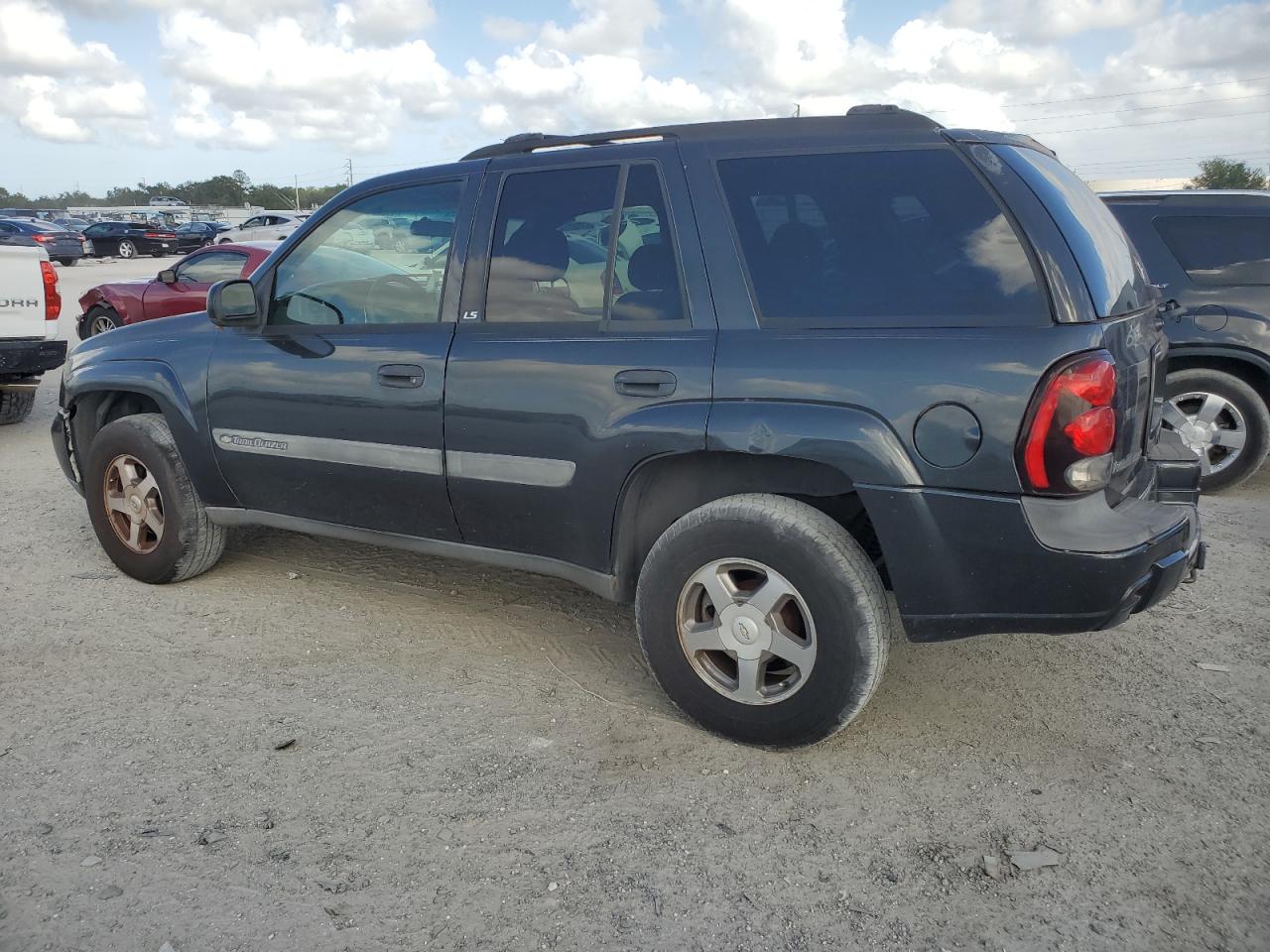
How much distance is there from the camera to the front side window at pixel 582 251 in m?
3.34

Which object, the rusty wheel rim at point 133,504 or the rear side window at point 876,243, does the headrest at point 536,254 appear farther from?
the rusty wheel rim at point 133,504

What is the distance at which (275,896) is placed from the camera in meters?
2.57

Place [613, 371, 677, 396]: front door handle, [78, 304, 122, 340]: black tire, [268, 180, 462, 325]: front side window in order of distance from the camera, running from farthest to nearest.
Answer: [78, 304, 122, 340]: black tire → [268, 180, 462, 325]: front side window → [613, 371, 677, 396]: front door handle

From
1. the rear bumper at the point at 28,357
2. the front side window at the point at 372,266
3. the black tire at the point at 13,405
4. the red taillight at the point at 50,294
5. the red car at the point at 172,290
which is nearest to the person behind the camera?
the front side window at the point at 372,266

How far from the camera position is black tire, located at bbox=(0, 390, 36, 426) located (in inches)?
336

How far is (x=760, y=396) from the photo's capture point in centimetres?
305

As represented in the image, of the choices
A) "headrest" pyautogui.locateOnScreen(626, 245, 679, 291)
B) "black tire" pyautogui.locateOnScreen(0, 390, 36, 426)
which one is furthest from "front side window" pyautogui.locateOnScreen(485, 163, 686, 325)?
"black tire" pyautogui.locateOnScreen(0, 390, 36, 426)

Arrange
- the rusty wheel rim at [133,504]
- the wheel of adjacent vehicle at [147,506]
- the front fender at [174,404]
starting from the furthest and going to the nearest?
the rusty wheel rim at [133,504] → the wheel of adjacent vehicle at [147,506] → the front fender at [174,404]

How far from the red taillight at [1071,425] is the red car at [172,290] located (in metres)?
9.49

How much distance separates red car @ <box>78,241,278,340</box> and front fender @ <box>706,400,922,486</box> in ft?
28.8

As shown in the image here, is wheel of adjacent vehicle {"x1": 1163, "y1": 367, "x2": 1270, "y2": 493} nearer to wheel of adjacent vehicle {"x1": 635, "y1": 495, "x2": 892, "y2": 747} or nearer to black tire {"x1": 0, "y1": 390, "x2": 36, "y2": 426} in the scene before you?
wheel of adjacent vehicle {"x1": 635, "y1": 495, "x2": 892, "y2": 747}

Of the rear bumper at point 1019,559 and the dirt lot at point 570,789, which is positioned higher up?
the rear bumper at point 1019,559

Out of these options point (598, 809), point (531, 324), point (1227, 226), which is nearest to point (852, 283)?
point (531, 324)

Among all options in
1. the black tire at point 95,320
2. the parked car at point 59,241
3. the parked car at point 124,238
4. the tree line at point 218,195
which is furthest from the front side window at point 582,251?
the tree line at point 218,195
